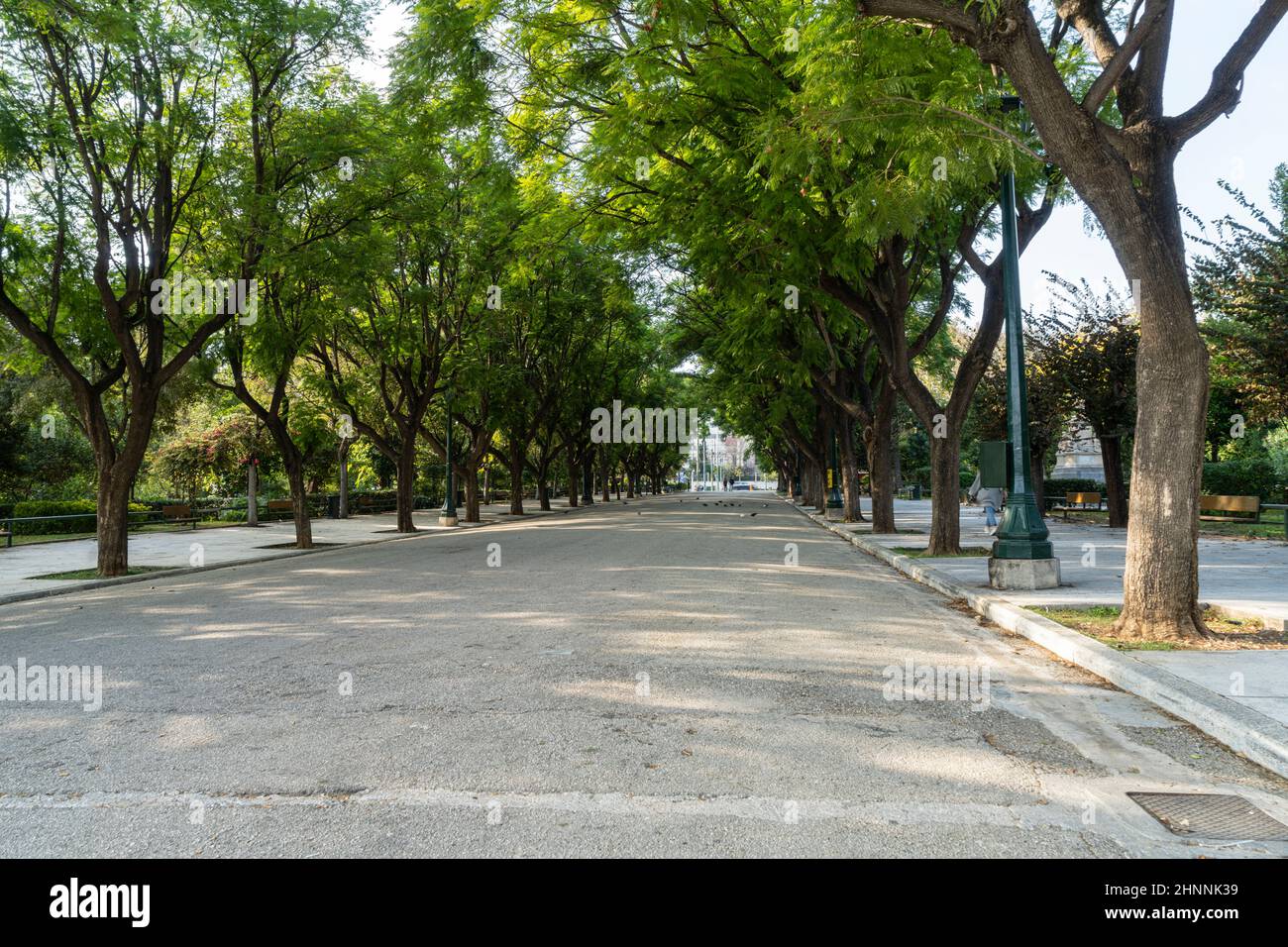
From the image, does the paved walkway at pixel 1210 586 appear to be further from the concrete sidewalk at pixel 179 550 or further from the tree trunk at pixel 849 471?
the concrete sidewalk at pixel 179 550

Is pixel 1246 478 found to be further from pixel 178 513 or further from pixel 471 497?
pixel 178 513

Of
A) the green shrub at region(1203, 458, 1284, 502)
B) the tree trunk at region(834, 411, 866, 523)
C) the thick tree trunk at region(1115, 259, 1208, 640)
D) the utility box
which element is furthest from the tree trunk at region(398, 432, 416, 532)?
the green shrub at region(1203, 458, 1284, 502)

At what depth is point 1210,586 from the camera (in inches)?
421

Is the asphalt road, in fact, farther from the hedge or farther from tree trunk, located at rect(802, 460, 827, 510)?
tree trunk, located at rect(802, 460, 827, 510)

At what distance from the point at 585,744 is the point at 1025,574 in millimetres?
8318

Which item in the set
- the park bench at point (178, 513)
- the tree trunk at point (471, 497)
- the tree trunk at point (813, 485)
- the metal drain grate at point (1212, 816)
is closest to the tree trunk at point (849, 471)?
the tree trunk at point (813, 485)

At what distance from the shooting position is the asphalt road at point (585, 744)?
364 cm

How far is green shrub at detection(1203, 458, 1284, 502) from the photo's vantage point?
28719 millimetres

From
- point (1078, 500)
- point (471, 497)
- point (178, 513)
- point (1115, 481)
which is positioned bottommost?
point (178, 513)

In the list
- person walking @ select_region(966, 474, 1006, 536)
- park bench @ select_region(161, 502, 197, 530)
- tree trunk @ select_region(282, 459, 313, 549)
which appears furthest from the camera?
park bench @ select_region(161, 502, 197, 530)

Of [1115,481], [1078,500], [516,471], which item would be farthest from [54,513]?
[1078,500]

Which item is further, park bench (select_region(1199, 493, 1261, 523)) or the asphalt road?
park bench (select_region(1199, 493, 1261, 523))

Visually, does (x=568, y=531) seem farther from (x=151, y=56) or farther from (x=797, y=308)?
(x=151, y=56)

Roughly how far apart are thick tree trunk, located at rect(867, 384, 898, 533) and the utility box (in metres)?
11.1
